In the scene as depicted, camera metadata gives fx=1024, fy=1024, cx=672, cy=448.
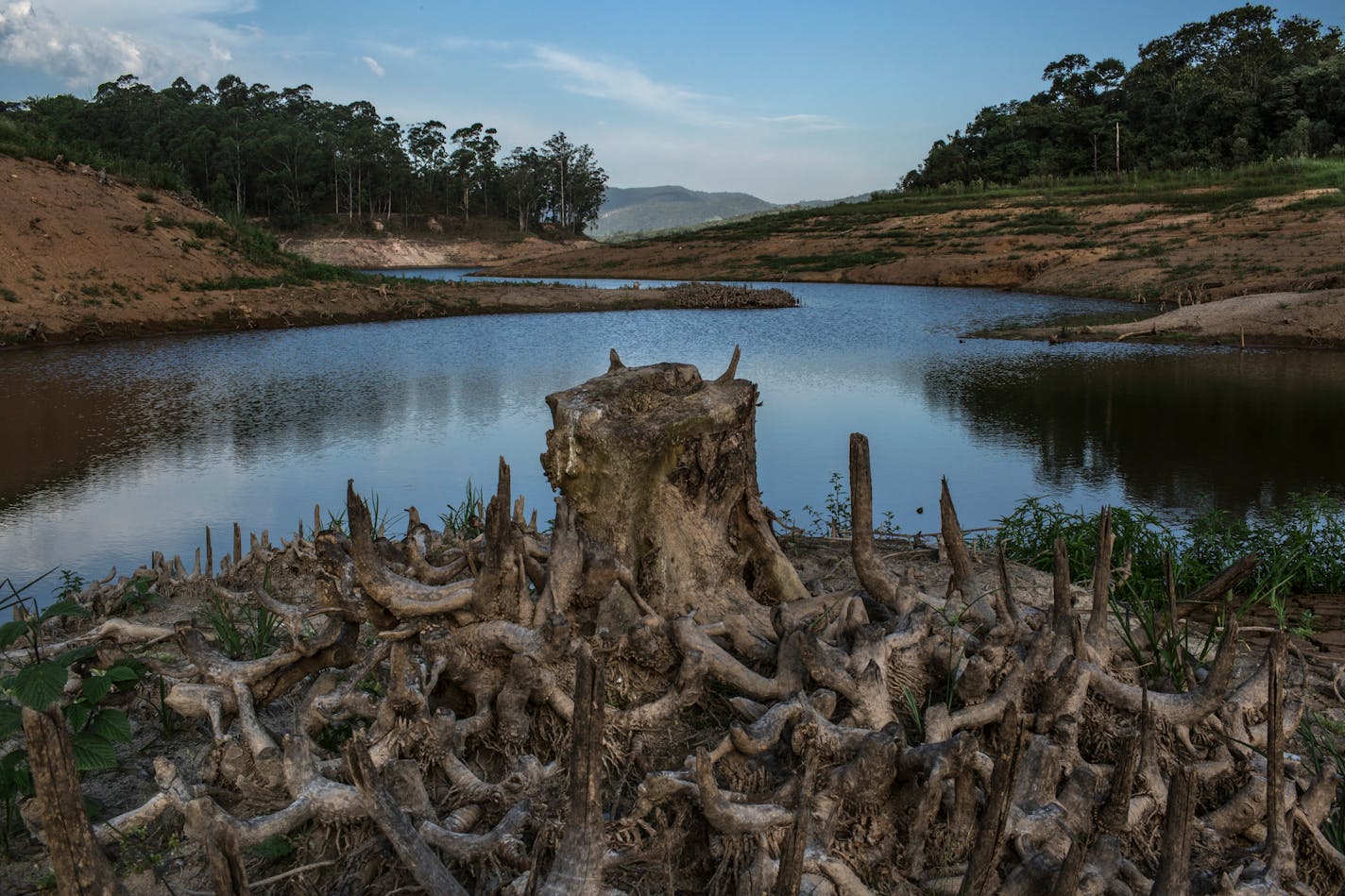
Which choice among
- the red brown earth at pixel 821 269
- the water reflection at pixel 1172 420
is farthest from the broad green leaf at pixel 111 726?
the red brown earth at pixel 821 269

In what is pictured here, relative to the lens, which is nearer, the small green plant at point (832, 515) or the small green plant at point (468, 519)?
the small green plant at point (468, 519)

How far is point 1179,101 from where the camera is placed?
162 ft

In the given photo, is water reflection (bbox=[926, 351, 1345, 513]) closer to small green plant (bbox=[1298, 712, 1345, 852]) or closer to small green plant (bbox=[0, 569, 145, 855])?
small green plant (bbox=[1298, 712, 1345, 852])

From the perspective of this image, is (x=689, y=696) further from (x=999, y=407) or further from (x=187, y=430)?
(x=999, y=407)

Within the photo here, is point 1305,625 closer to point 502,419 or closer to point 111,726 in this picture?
point 111,726

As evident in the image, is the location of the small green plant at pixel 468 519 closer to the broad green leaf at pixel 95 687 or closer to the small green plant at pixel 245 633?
the small green plant at pixel 245 633

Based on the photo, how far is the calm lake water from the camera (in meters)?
7.95

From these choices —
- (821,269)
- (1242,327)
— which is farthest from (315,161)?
(1242,327)

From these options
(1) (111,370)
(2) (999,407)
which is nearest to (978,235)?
(2) (999,407)

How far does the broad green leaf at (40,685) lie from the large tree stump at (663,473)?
162cm

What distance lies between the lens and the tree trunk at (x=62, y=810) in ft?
6.05

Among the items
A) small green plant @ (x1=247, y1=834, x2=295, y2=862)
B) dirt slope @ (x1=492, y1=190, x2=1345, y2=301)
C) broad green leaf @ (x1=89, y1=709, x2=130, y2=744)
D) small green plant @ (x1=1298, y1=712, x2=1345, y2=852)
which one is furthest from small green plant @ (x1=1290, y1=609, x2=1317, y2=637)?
dirt slope @ (x1=492, y1=190, x2=1345, y2=301)

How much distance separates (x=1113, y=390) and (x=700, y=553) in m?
11.1

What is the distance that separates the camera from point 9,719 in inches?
116
